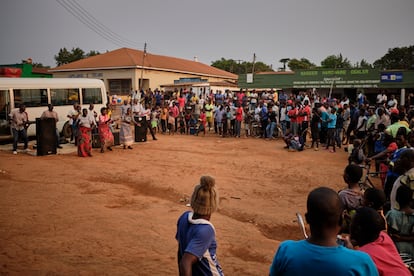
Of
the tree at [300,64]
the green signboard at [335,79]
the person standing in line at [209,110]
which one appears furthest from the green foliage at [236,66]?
the person standing in line at [209,110]

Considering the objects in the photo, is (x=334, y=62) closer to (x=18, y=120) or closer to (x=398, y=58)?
(x=398, y=58)

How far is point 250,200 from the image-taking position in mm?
8344

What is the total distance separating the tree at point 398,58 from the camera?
5044 cm

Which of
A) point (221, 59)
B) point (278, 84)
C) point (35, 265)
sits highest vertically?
point (221, 59)

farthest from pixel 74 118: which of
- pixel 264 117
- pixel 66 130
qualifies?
pixel 264 117

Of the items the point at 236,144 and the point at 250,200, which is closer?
the point at 250,200

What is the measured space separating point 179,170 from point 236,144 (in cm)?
655

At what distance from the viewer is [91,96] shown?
1808 cm

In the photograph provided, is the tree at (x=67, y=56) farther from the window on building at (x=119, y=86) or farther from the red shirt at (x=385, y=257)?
the red shirt at (x=385, y=257)

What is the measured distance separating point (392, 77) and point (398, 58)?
29.1m

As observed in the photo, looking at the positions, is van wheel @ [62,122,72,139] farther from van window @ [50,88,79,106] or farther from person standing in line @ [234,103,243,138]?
person standing in line @ [234,103,243,138]

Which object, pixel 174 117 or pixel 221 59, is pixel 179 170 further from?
pixel 221 59

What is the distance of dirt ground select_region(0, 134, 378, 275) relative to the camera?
16.7ft

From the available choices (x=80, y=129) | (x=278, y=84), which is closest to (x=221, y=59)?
(x=278, y=84)
